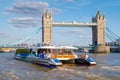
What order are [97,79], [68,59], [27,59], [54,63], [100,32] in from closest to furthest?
[97,79] < [54,63] < [68,59] < [27,59] < [100,32]

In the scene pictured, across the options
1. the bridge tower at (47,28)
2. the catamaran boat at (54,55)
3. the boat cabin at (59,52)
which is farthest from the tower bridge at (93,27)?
the boat cabin at (59,52)

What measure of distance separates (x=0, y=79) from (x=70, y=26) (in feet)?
419

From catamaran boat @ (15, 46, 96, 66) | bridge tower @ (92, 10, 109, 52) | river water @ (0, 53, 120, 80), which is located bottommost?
river water @ (0, 53, 120, 80)

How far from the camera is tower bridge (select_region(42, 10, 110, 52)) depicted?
148 meters

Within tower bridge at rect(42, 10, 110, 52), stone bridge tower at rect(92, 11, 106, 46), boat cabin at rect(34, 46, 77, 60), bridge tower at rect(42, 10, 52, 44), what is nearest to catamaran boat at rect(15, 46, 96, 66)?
boat cabin at rect(34, 46, 77, 60)

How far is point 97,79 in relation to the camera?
875 inches

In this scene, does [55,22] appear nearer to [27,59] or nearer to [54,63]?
[27,59]

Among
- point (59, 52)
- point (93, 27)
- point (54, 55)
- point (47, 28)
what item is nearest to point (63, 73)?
point (54, 55)

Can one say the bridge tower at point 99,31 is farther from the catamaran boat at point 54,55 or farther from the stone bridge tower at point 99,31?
the catamaran boat at point 54,55

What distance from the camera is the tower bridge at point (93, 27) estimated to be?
485ft

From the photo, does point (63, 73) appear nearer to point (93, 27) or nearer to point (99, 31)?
point (99, 31)

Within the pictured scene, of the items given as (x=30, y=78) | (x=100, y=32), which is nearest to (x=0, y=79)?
(x=30, y=78)

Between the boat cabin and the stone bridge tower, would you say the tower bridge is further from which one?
the boat cabin

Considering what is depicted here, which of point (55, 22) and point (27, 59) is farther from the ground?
point (55, 22)
